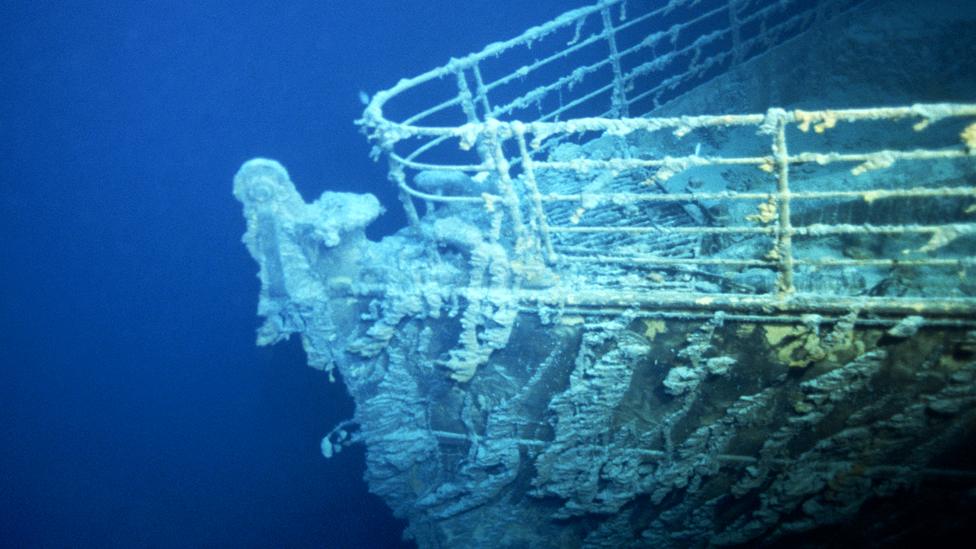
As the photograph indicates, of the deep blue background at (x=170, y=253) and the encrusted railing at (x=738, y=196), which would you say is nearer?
the encrusted railing at (x=738, y=196)

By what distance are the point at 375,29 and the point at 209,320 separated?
Answer: 18687mm

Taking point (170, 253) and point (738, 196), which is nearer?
point (738, 196)

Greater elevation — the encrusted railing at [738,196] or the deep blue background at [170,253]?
the deep blue background at [170,253]

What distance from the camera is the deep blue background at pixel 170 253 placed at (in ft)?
48.3

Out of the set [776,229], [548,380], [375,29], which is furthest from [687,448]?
[375,29]

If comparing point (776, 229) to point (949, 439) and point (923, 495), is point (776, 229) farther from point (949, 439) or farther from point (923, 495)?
point (923, 495)

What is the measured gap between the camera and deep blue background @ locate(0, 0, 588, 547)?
1473 centimetres

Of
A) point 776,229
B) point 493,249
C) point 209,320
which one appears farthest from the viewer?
point 209,320

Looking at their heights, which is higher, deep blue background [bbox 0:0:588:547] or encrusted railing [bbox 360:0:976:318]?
deep blue background [bbox 0:0:588:547]

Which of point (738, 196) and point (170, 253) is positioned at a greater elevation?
point (170, 253)

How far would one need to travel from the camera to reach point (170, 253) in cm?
2769

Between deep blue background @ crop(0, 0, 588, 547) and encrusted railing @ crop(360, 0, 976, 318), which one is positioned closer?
encrusted railing @ crop(360, 0, 976, 318)

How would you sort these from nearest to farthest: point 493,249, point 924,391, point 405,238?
point 924,391, point 493,249, point 405,238

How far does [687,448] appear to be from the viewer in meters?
3.54
